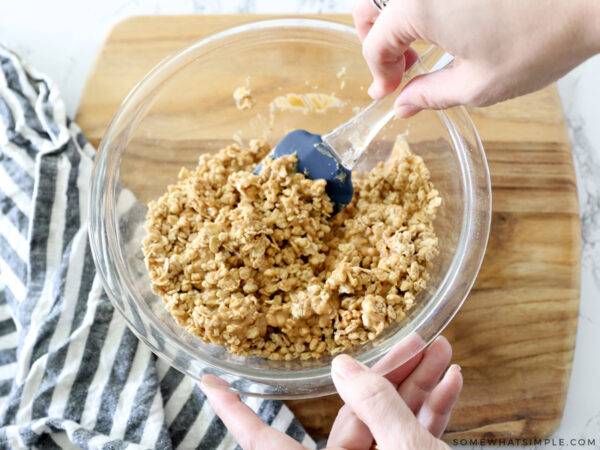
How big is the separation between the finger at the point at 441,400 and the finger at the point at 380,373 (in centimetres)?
9

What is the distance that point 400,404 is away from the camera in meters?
1.01

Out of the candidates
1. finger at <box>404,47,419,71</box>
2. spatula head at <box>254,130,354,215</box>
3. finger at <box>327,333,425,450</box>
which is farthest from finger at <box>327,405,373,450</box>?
finger at <box>404,47,419,71</box>

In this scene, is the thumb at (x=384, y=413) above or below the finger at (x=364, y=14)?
below

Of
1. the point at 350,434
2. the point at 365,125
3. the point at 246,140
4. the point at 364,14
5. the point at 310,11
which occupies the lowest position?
the point at 350,434

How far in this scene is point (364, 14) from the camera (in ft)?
3.90

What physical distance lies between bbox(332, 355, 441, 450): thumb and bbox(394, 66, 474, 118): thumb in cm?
53

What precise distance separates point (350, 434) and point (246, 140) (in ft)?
2.70

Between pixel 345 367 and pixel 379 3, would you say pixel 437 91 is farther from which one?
pixel 345 367

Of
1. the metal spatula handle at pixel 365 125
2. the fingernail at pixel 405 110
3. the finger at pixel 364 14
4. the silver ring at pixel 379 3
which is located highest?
the silver ring at pixel 379 3

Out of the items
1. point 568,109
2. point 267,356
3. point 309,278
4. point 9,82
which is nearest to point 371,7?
point 309,278

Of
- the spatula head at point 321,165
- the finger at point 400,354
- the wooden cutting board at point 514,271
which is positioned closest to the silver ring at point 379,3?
the spatula head at point 321,165

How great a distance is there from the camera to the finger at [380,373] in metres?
1.20

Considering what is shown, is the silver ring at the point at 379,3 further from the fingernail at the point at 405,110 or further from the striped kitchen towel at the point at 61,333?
the striped kitchen towel at the point at 61,333

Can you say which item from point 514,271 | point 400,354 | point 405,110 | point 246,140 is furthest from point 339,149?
point 514,271
